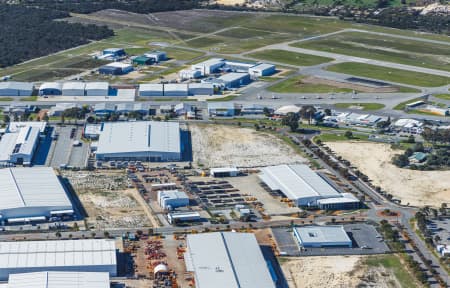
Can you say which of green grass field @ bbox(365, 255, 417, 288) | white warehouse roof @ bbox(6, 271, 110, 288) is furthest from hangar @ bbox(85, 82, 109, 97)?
green grass field @ bbox(365, 255, 417, 288)

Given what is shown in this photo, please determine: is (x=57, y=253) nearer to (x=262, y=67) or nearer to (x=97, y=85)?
(x=97, y=85)

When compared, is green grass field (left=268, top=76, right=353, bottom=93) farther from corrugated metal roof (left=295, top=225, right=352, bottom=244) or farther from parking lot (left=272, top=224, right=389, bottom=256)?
corrugated metal roof (left=295, top=225, right=352, bottom=244)

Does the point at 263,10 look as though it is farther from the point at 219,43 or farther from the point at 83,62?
the point at 83,62

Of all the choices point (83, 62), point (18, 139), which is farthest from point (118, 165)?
point (83, 62)

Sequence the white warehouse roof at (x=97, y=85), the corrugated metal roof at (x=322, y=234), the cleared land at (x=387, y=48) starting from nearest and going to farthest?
the corrugated metal roof at (x=322, y=234) < the white warehouse roof at (x=97, y=85) < the cleared land at (x=387, y=48)

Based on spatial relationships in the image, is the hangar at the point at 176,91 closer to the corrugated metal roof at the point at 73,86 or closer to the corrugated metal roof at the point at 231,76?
the corrugated metal roof at the point at 231,76

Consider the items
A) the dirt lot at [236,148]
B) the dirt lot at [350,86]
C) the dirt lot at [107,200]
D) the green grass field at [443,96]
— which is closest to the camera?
the dirt lot at [107,200]

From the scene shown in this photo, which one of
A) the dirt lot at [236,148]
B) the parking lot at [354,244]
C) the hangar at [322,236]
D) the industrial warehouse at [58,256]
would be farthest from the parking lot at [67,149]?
the hangar at [322,236]
